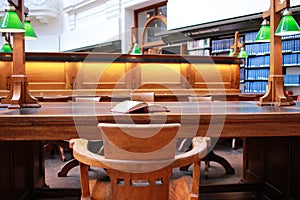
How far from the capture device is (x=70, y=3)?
1188cm

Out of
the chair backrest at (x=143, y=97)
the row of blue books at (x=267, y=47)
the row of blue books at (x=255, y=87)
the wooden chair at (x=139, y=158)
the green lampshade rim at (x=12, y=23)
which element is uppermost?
the row of blue books at (x=267, y=47)

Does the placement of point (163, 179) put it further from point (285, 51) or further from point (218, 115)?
point (285, 51)

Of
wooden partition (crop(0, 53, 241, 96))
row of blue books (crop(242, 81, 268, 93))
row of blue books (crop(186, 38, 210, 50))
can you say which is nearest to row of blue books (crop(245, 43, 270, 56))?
row of blue books (crop(242, 81, 268, 93))

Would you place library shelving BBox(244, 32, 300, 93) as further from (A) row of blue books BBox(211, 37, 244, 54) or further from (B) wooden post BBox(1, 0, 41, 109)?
(B) wooden post BBox(1, 0, 41, 109)

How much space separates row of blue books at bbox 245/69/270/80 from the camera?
7.48 meters

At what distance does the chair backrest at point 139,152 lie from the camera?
117 centimetres

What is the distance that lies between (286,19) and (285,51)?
4938 mm

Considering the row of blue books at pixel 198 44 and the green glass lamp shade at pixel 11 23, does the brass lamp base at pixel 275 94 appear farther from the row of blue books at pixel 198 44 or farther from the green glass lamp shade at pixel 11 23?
the row of blue books at pixel 198 44

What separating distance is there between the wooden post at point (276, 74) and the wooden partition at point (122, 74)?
307cm

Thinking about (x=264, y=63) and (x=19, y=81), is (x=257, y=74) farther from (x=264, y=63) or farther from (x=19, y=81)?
(x=19, y=81)

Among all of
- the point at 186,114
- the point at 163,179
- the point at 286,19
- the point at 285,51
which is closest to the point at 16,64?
the point at 186,114

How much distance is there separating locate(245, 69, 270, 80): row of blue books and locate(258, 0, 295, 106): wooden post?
5.02 meters

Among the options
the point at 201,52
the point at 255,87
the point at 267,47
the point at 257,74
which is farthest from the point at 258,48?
the point at 201,52

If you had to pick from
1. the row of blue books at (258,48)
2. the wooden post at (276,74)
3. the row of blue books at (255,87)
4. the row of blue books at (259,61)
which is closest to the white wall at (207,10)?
the row of blue books at (258,48)
